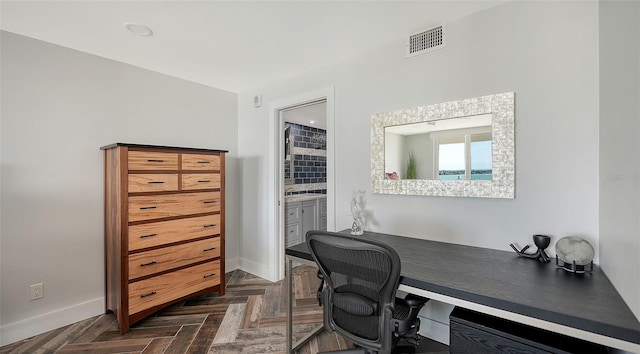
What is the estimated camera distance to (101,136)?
246 centimetres

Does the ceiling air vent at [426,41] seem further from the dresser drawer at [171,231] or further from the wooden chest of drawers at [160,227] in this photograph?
the dresser drawer at [171,231]

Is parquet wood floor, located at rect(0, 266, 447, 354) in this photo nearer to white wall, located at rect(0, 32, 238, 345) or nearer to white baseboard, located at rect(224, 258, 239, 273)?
white wall, located at rect(0, 32, 238, 345)

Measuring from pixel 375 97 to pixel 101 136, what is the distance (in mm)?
2455

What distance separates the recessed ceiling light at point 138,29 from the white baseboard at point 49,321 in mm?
2293

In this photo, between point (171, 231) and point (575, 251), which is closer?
point (575, 251)

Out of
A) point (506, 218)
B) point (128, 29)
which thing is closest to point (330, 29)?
point (128, 29)

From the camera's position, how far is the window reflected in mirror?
1771mm

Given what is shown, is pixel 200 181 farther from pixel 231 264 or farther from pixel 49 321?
pixel 49 321

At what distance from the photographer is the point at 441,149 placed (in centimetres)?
193

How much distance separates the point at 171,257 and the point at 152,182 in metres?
0.68

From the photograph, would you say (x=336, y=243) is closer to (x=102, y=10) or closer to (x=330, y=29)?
(x=330, y=29)

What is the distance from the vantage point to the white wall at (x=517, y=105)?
1478 mm

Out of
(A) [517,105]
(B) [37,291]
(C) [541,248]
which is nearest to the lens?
(C) [541,248]

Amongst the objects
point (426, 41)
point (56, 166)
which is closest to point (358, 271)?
point (426, 41)
